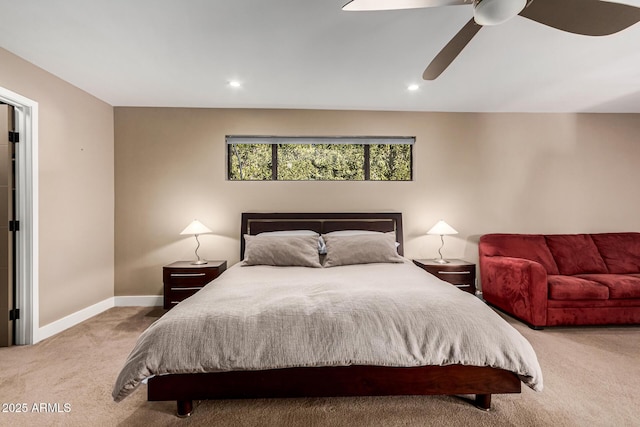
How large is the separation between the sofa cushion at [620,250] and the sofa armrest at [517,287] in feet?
4.42

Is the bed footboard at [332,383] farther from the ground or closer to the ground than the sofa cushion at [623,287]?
closer to the ground

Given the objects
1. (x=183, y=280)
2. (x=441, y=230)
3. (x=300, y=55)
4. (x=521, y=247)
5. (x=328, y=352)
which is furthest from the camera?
(x=521, y=247)

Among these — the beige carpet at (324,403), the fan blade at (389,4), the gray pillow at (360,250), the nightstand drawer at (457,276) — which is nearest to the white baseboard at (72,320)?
the beige carpet at (324,403)

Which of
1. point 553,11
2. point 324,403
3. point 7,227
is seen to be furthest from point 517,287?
point 7,227

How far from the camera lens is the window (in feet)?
13.3

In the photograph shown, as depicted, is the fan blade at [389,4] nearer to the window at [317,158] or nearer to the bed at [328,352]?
the bed at [328,352]

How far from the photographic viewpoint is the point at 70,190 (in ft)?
10.5

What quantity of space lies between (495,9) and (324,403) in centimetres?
235

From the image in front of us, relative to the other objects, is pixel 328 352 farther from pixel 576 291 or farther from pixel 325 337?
pixel 576 291

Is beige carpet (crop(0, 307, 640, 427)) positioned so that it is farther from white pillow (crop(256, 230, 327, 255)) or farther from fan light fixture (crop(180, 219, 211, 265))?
white pillow (crop(256, 230, 327, 255))

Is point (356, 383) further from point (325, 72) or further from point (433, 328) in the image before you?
point (325, 72)

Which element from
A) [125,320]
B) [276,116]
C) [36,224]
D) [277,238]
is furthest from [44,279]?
[276,116]

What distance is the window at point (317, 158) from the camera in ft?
13.3

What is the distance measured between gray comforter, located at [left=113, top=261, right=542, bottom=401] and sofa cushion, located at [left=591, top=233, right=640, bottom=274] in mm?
3104
